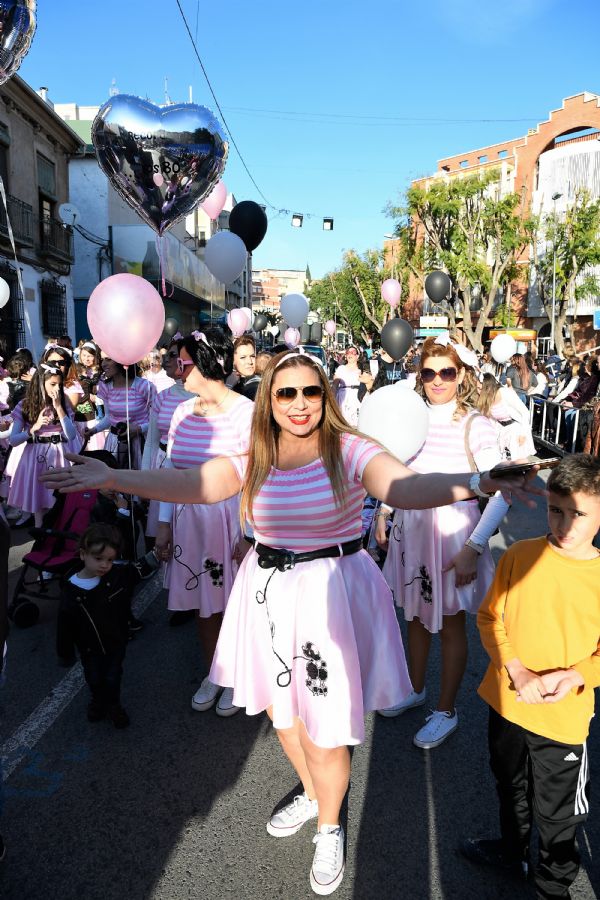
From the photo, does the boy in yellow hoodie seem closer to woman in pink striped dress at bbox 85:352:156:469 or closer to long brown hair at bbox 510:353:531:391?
woman in pink striped dress at bbox 85:352:156:469

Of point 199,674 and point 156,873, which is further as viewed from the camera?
point 199,674

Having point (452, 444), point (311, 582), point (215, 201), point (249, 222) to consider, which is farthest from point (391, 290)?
point (311, 582)

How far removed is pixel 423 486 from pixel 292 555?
578 mm

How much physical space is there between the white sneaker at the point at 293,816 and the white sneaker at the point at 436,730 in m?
0.70

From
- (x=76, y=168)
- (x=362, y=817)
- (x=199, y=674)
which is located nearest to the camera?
(x=362, y=817)

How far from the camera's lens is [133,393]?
5734 millimetres

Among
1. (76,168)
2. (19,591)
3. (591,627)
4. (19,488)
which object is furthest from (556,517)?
(76,168)

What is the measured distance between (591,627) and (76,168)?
26.6 m

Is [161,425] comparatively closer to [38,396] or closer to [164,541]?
[164,541]

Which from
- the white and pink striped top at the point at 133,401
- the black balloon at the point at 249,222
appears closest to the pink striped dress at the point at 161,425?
the white and pink striped top at the point at 133,401

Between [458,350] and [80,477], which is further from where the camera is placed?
[458,350]

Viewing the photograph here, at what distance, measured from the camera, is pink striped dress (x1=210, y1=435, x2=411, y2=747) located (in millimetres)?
2119

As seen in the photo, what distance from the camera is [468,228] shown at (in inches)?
1300

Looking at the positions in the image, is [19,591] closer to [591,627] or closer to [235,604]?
[235,604]
